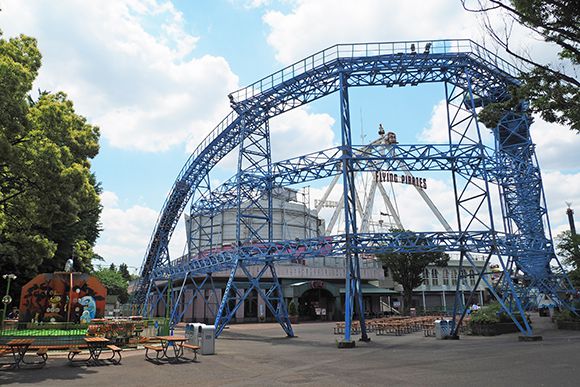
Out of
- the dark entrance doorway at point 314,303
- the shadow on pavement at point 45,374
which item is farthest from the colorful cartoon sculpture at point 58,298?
the dark entrance doorway at point 314,303

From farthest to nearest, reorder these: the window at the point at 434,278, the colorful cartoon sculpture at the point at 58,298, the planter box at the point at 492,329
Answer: the window at the point at 434,278
the planter box at the point at 492,329
the colorful cartoon sculpture at the point at 58,298

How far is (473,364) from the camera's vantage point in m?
12.9

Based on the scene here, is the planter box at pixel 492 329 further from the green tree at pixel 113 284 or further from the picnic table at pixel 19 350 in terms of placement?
the green tree at pixel 113 284

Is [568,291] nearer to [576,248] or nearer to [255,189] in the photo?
[576,248]

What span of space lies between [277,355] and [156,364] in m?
4.65

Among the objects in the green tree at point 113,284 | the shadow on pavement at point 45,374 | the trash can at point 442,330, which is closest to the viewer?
the shadow on pavement at point 45,374

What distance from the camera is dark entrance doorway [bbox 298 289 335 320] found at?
48.1m

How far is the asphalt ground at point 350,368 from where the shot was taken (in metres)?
10.8

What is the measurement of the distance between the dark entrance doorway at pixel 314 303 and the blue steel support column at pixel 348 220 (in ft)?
87.4

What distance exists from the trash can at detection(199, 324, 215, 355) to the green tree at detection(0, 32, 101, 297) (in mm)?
6882

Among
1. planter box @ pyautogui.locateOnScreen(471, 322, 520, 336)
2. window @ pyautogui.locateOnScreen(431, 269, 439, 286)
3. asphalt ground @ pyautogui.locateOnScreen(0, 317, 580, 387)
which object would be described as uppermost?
window @ pyautogui.locateOnScreen(431, 269, 439, 286)

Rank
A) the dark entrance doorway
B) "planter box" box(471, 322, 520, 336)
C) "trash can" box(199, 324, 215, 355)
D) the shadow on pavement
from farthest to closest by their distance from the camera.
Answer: the dark entrance doorway < "planter box" box(471, 322, 520, 336) < "trash can" box(199, 324, 215, 355) < the shadow on pavement

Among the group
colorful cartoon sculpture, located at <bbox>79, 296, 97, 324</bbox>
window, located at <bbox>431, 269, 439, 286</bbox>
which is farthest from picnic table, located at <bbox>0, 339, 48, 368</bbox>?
window, located at <bbox>431, 269, 439, 286</bbox>

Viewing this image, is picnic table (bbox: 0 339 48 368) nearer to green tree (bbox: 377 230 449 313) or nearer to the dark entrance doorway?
the dark entrance doorway
